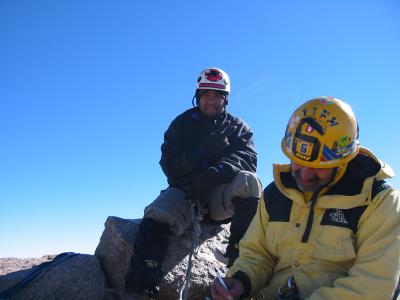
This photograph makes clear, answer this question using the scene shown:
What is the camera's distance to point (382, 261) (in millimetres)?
3701

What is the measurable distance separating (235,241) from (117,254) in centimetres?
222

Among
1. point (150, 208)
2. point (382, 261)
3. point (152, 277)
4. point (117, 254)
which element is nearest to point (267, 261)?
point (382, 261)

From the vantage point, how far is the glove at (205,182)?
24.0ft

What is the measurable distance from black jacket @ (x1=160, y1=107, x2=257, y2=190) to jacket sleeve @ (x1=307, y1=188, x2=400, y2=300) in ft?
11.9

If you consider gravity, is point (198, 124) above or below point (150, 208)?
above

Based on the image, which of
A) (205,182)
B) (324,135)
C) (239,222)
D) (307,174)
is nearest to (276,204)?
(307,174)

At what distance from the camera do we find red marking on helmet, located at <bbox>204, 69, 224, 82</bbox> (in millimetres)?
8656

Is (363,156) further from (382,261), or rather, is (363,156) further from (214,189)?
(214,189)

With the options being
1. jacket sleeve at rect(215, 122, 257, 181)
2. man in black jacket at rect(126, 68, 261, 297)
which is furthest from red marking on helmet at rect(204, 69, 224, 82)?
jacket sleeve at rect(215, 122, 257, 181)

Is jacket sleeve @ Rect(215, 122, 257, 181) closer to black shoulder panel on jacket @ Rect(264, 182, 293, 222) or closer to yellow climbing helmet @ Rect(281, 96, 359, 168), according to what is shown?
black shoulder panel on jacket @ Rect(264, 182, 293, 222)

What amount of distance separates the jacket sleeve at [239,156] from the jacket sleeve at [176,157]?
17.9 inches

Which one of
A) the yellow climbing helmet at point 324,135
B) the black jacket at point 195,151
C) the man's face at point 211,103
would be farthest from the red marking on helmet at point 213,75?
the yellow climbing helmet at point 324,135

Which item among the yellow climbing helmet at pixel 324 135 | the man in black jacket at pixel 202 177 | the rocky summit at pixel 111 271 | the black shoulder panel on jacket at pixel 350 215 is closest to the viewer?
the black shoulder panel on jacket at pixel 350 215

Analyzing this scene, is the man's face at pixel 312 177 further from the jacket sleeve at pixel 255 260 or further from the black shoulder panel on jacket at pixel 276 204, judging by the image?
the jacket sleeve at pixel 255 260
